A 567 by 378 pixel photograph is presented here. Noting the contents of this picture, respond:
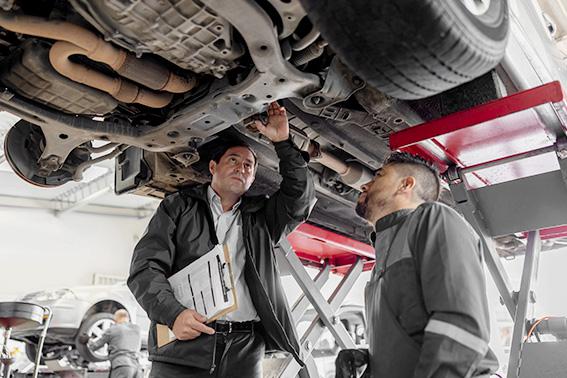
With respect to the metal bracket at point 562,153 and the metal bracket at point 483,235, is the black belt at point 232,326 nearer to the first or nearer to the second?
the metal bracket at point 483,235

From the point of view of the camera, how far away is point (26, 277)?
11.2m

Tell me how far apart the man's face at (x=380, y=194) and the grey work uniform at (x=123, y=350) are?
14.7ft

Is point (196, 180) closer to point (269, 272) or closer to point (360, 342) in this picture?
point (269, 272)

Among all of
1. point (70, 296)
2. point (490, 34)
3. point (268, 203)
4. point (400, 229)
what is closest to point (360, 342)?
point (70, 296)

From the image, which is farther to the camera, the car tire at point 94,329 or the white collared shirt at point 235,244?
the car tire at point 94,329

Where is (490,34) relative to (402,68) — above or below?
above

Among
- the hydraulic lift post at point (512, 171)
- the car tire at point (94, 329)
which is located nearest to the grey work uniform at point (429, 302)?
the hydraulic lift post at point (512, 171)

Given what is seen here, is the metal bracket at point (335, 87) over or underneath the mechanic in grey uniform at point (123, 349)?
over

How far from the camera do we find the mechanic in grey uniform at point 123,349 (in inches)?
219

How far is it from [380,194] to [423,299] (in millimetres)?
474

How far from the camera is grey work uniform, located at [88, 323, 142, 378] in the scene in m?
5.57

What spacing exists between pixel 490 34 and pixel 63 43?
1.20 metres

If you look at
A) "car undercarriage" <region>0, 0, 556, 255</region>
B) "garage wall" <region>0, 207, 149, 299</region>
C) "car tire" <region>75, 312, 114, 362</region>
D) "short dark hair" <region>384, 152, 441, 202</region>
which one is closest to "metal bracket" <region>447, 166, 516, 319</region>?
"car undercarriage" <region>0, 0, 556, 255</region>

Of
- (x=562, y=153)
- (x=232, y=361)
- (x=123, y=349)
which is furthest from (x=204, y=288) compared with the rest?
(x=123, y=349)
